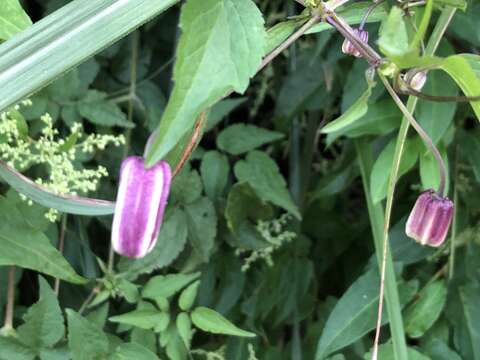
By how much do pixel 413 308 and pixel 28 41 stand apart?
1.98ft

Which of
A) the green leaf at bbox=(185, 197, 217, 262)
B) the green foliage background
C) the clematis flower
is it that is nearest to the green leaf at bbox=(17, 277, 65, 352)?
the green foliage background

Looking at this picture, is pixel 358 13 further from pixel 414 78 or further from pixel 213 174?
pixel 213 174

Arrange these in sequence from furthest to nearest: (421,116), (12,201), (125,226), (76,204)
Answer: (421,116), (12,201), (76,204), (125,226)

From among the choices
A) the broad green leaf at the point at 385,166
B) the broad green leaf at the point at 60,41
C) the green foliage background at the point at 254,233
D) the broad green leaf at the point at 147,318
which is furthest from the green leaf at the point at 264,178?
the broad green leaf at the point at 60,41

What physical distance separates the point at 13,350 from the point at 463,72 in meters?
0.52

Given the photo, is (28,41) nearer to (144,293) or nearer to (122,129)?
(144,293)

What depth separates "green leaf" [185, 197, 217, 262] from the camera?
1001 millimetres

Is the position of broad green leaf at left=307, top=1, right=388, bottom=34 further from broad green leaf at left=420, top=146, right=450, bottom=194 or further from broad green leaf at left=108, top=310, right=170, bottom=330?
broad green leaf at left=108, top=310, right=170, bottom=330

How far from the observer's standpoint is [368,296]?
97 centimetres

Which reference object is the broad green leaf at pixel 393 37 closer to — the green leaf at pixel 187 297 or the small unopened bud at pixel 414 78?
the small unopened bud at pixel 414 78

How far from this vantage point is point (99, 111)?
1.02m

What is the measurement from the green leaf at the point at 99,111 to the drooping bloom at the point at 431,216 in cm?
46

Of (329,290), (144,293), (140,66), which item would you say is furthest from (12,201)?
(329,290)

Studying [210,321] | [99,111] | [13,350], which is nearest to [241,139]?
[99,111]
